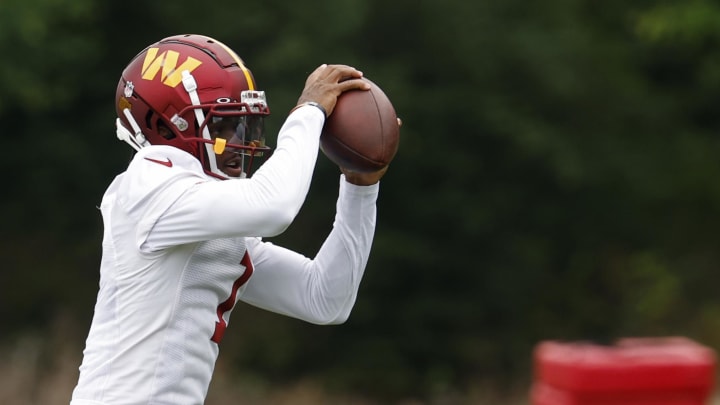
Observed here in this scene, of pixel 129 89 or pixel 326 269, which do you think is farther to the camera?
pixel 326 269

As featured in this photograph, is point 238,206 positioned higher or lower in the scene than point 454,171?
lower

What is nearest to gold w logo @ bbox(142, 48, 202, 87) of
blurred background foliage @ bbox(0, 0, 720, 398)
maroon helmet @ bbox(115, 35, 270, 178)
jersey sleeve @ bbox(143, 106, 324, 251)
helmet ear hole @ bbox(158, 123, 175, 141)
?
maroon helmet @ bbox(115, 35, 270, 178)

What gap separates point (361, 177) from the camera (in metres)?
3.67

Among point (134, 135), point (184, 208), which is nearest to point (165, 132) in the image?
point (134, 135)

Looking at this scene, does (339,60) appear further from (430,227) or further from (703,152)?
(703,152)

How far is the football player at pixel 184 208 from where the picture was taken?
123 inches

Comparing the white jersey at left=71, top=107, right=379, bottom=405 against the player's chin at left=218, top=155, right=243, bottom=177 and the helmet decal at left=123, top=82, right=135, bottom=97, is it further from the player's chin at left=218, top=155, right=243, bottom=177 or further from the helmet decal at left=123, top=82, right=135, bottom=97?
the helmet decal at left=123, top=82, right=135, bottom=97

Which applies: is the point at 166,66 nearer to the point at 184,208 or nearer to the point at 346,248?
the point at 184,208

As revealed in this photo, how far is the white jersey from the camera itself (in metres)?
3.11

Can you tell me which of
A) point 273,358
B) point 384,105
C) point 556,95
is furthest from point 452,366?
point 384,105

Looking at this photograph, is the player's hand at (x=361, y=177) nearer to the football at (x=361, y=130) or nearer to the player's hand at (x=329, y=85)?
the football at (x=361, y=130)

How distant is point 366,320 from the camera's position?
14.3 meters

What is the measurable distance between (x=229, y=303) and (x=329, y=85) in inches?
26.8

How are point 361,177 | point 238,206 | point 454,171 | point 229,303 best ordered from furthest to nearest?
1. point 454,171
2. point 361,177
3. point 229,303
4. point 238,206
